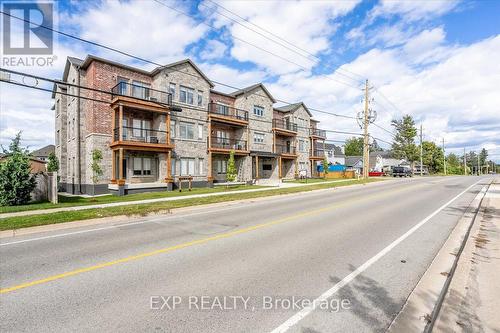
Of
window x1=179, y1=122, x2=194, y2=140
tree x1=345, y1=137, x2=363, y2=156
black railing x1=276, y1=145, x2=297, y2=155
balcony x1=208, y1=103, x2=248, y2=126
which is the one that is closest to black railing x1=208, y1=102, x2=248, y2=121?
balcony x1=208, y1=103, x2=248, y2=126

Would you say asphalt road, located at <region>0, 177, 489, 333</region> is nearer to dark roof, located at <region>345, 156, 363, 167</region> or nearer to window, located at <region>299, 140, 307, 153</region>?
window, located at <region>299, 140, 307, 153</region>

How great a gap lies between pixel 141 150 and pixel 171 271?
63.1 ft

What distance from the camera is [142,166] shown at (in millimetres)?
23453

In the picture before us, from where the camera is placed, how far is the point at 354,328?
3.20 metres

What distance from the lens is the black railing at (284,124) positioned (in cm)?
3822

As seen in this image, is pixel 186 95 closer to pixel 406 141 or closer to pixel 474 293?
pixel 474 293

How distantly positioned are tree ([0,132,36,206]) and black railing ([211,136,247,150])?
17.0 m

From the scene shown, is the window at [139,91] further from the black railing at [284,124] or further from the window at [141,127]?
the black railing at [284,124]

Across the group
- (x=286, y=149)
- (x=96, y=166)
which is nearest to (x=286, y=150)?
(x=286, y=149)

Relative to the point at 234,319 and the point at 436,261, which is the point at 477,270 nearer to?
the point at 436,261

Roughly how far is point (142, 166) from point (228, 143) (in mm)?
11184

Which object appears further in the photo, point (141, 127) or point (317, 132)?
point (317, 132)

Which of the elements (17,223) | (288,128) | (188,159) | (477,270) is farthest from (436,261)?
(288,128)

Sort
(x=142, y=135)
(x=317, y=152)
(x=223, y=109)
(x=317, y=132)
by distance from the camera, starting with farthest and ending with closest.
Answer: (x=317, y=152) → (x=317, y=132) → (x=223, y=109) → (x=142, y=135)
